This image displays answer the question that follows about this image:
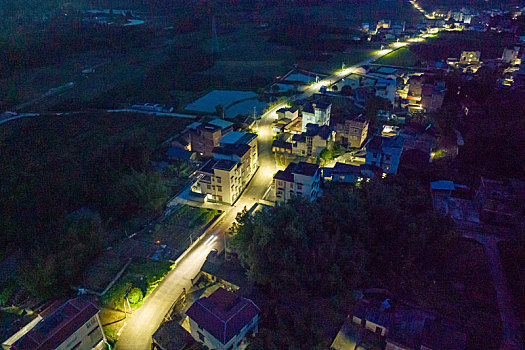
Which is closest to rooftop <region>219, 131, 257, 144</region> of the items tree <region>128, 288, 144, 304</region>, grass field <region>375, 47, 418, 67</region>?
tree <region>128, 288, 144, 304</region>

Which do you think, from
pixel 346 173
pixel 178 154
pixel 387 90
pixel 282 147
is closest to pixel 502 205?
pixel 346 173

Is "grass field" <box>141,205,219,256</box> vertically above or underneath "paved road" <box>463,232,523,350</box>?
underneath

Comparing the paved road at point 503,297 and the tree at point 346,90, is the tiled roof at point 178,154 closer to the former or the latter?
the paved road at point 503,297

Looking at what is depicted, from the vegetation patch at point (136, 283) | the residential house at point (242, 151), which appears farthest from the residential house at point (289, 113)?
the vegetation patch at point (136, 283)

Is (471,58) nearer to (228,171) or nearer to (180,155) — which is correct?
(180,155)

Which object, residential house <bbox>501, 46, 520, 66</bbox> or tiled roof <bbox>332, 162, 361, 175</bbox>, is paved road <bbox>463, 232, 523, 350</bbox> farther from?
residential house <bbox>501, 46, 520, 66</bbox>

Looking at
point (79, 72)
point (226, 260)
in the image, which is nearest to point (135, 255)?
point (226, 260)
